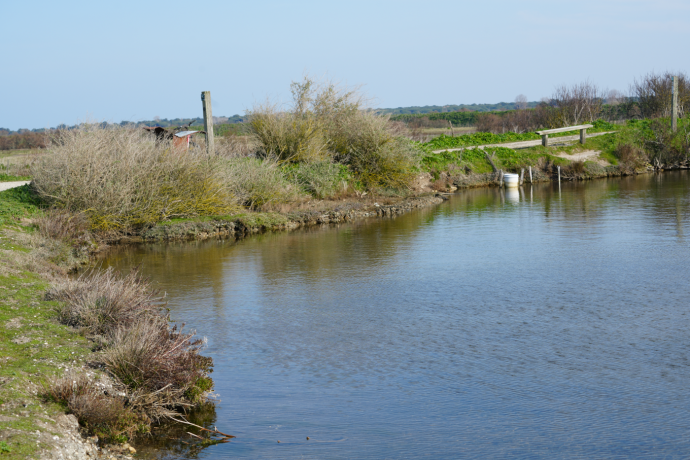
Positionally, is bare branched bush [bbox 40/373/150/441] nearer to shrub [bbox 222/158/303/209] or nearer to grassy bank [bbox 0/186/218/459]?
grassy bank [bbox 0/186/218/459]

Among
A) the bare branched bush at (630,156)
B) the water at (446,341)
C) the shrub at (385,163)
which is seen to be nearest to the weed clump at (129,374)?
the water at (446,341)

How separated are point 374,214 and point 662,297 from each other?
14.7m

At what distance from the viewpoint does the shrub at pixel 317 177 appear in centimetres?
2572

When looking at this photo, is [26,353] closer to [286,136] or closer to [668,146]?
[286,136]

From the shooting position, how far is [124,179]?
1916cm

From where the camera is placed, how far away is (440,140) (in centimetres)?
3741

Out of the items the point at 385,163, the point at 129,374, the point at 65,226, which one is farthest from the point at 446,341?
the point at 385,163

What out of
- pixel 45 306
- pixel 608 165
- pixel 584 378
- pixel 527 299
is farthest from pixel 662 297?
pixel 608 165

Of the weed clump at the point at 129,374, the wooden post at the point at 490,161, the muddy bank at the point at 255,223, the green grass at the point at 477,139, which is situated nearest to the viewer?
the weed clump at the point at 129,374

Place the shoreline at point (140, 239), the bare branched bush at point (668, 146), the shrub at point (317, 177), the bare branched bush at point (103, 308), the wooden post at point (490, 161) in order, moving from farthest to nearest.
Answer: the bare branched bush at point (668, 146)
the wooden post at point (490, 161)
the shrub at point (317, 177)
the bare branched bush at point (103, 308)
the shoreline at point (140, 239)

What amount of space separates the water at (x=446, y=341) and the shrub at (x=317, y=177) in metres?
6.90

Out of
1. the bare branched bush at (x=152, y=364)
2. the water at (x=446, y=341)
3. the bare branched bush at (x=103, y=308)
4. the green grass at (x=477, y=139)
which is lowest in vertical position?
the water at (x=446, y=341)

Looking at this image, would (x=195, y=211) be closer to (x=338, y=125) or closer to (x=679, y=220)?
(x=338, y=125)

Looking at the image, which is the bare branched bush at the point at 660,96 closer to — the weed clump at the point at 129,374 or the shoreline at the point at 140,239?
the shoreline at the point at 140,239
